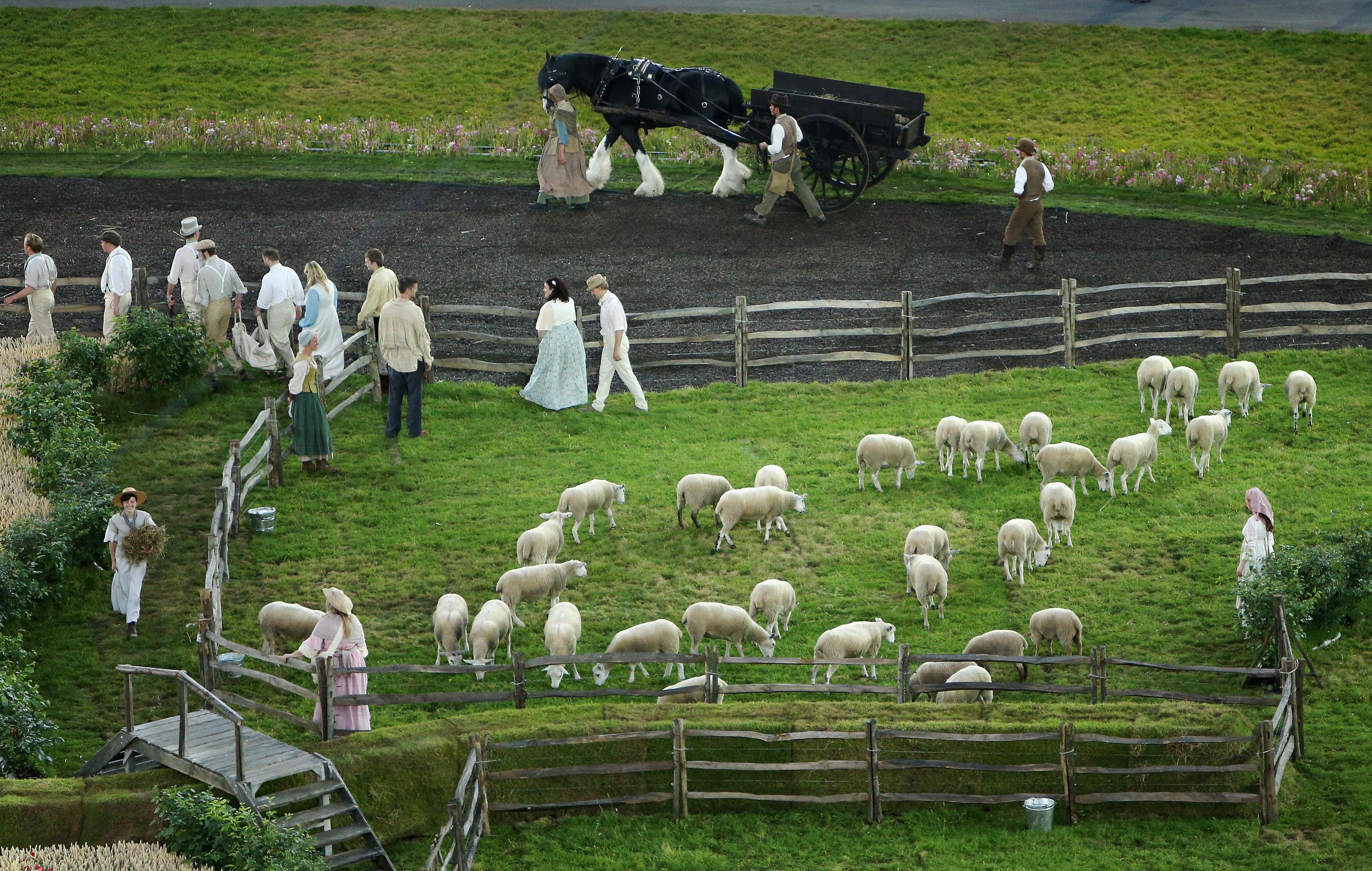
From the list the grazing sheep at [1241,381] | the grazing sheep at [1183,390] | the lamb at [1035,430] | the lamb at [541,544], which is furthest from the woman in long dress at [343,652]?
the grazing sheep at [1241,381]

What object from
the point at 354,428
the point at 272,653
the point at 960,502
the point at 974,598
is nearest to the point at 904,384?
the point at 960,502

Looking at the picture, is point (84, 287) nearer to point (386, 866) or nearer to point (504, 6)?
point (386, 866)

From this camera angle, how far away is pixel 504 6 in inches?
1538

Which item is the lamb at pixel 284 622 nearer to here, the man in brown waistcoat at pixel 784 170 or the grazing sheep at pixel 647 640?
the grazing sheep at pixel 647 640

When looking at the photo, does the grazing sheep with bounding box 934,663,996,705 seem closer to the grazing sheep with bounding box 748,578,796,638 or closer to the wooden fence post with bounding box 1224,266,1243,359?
the grazing sheep with bounding box 748,578,796,638

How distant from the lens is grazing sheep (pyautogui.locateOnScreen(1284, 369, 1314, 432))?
18.7m

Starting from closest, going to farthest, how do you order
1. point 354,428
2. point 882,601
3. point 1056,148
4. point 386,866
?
1. point 386,866
2. point 882,601
3. point 354,428
4. point 1056,148

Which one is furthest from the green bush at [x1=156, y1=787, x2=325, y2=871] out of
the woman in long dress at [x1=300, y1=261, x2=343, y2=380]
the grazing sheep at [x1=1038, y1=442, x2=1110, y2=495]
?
the grazing sheep at [x1=1038, y1=442, x2=1110, y2=495]

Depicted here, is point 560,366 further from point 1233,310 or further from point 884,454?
point 1233,310

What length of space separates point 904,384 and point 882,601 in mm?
5906

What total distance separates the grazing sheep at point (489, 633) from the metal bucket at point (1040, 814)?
4508mm

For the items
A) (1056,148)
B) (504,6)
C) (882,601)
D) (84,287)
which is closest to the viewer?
(882,601)

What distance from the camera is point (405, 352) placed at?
1816 centimetres

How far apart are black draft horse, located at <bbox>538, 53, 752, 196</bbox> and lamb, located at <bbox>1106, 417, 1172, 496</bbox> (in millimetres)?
11148
